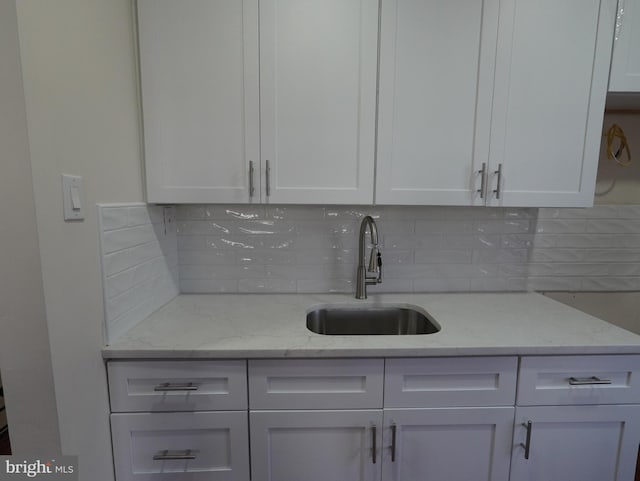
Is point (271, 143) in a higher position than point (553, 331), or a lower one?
higher

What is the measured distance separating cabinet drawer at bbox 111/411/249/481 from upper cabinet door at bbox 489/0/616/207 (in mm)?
1321

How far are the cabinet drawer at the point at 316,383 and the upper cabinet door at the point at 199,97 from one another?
0.65 metres

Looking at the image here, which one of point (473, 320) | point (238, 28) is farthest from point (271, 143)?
point (473, 320)

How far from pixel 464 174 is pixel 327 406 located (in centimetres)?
102

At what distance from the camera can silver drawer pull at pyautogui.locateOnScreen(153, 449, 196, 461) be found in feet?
3.25

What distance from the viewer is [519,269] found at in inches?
62.1

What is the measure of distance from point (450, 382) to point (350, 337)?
37 centimetres

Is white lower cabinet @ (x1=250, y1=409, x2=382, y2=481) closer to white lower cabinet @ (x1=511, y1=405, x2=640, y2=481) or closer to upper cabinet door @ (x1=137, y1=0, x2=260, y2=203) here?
white lower cabinet @ (x1=511, y1=405, x2=640, y2=481)

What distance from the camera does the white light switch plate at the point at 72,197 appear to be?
0.77 metres

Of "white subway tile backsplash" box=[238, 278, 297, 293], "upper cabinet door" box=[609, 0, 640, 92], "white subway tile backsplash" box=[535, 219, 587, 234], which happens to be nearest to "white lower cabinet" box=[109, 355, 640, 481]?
"white subway tile backsplash" box=[238, 278, 297, 293]

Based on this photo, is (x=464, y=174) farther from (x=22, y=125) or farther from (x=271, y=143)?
(x=22, y=125)

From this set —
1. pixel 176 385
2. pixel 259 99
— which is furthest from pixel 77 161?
pixel 176 385

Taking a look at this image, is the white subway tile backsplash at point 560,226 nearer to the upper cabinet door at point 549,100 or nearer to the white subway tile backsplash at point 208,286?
the upper cabinet door at point 549,100

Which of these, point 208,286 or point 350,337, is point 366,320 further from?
point 208,286
